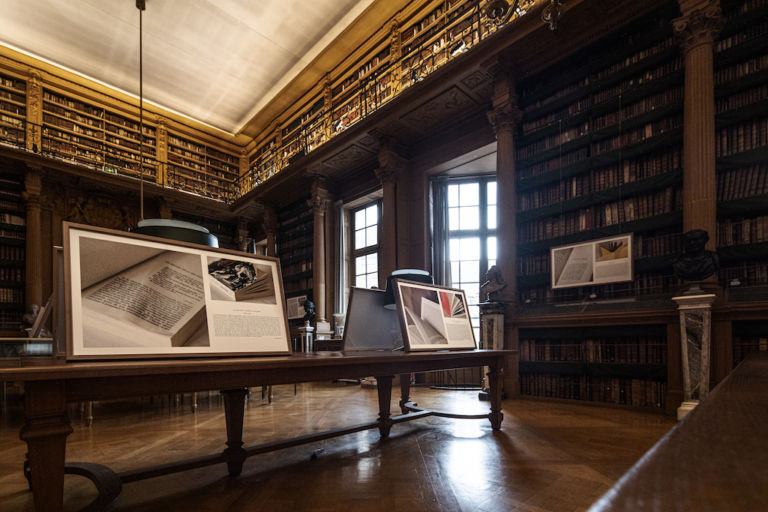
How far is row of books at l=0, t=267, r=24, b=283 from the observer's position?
7469 millimetres

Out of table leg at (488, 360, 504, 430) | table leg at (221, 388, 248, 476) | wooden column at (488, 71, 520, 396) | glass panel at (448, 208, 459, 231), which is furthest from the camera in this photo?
glass panel at (448, 208, 459, 231)

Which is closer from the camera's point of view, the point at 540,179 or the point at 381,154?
the point at 540,179

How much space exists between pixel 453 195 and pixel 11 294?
7968 mm

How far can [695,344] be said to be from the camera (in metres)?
3.42

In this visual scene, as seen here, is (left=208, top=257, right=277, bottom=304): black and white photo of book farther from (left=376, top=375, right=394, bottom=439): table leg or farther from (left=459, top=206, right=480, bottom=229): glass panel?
(left=459, top=206, right=480, bottom=229): glass panel

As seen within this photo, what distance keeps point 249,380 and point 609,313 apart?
12.1 ft

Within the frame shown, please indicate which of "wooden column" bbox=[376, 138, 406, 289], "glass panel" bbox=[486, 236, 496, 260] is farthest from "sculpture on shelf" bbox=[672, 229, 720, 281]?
"wooden column" bbox=[376, 138, 406, 289]

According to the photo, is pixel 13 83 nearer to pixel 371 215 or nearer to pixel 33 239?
pixel 33 239

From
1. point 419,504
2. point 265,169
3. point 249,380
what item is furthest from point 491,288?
point 265,169

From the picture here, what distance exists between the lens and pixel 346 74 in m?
8.27

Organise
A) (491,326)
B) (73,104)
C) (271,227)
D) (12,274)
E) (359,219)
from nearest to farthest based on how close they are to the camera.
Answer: (491,326) → (12,274) → (359,219) → (73,104) → (271,227)

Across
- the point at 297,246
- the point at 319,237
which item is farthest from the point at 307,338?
the point at 297,246

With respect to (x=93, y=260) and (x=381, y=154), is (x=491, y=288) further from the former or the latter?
(x=93, y=260)

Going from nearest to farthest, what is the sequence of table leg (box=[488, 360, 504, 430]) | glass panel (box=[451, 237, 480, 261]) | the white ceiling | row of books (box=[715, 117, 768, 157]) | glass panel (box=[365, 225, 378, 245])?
table leg (box=[488, 360, 504, 430]) < row of books (box=[715, 117, 768, 157]) < glass panel (box=[451, 237, 480, 261]) < the white ceiling < glass panel (box=[365, 225, 378, 245])
